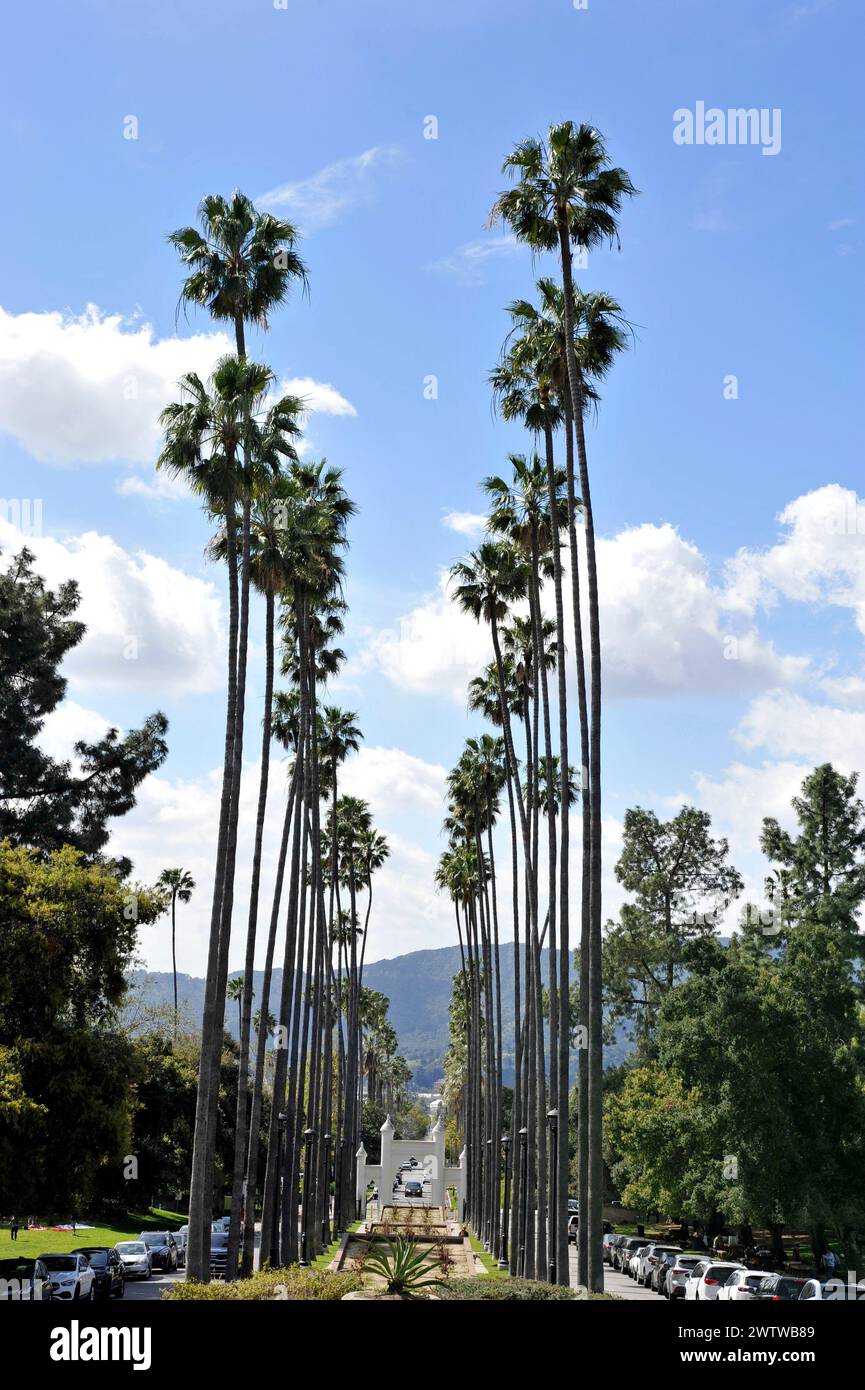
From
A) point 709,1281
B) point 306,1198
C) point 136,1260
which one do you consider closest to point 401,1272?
point 709,1281

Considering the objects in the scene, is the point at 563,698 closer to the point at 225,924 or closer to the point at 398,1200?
the point at 225,924

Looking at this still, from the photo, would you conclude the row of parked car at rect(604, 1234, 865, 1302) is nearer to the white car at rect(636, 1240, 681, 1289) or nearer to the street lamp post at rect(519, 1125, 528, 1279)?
the white car at rect(636, 1240, 681, 1289)

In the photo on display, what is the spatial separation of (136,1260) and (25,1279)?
517 inches

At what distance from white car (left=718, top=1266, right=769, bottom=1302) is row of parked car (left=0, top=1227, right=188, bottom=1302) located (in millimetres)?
15299

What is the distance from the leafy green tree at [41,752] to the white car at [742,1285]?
25682 mm

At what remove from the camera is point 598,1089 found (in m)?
22.2

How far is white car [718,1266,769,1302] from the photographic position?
95.6 ft

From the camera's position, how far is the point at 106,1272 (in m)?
34.1

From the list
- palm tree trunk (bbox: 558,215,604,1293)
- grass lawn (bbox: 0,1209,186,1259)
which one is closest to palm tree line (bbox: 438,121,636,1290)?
palm tree trunk (bbox: 558,215,604,1293)

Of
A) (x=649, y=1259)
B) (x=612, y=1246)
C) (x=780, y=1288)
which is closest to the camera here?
(x=780, y=1288)

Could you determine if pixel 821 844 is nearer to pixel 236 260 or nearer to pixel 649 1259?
pixel 649 1259

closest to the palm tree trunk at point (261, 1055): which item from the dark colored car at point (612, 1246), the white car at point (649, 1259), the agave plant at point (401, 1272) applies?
the agave plant at point (401, 1272)
